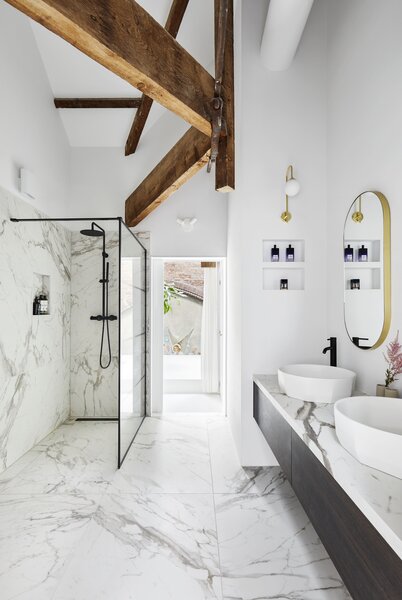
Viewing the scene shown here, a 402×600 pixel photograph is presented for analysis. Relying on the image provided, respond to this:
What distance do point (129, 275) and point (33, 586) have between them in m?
2.12

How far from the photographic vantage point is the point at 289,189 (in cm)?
254

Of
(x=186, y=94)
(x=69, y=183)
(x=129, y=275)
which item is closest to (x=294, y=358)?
(x=129, y=275)

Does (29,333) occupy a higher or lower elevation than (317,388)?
higher

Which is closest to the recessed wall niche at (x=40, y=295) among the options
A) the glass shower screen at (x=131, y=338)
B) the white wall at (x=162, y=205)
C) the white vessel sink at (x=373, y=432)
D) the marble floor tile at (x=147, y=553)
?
the glass shower screen at (x=131, y=338)

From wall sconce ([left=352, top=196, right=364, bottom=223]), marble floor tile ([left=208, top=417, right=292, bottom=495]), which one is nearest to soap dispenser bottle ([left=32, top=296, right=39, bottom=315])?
marble floor tile ([left=208, top=417, right=292, bottom=495])

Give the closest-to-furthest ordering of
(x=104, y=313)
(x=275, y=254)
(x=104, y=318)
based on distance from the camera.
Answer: (x=275, y=254), (x=104, y=318), (x=104, y=313)

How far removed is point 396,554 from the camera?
0.84m

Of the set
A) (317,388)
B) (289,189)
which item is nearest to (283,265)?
(289,189)

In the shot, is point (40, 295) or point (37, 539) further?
point (40, 295)

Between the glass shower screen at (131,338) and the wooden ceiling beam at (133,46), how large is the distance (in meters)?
0.99

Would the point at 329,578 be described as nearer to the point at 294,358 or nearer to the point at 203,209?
the point at 294,358

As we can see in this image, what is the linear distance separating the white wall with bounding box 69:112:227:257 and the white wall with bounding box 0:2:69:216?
272 mm

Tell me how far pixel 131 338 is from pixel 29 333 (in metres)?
0.87

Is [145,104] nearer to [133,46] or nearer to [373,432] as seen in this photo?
[133,46]
